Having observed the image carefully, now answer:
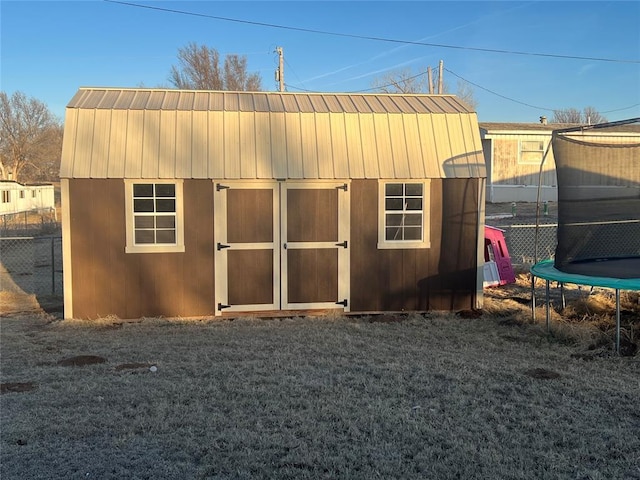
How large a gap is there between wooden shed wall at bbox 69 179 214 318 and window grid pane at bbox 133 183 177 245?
19 cm

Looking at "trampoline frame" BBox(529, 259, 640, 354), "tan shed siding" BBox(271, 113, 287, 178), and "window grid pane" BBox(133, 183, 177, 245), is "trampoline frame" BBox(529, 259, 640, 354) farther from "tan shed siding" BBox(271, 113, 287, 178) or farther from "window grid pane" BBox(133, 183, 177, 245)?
"window grid pane" BBox(133, 183, 177, 245)

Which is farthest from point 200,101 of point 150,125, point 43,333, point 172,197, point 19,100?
point 19,100

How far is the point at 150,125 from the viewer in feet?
27.7

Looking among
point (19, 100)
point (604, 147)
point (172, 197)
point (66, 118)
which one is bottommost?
point (172, 197)

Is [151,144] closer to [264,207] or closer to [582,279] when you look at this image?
[264,207]

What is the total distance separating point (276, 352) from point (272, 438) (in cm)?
248

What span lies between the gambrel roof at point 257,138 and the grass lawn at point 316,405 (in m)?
2.45

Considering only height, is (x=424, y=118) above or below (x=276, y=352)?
above

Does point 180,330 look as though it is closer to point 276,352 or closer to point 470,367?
point 276,352

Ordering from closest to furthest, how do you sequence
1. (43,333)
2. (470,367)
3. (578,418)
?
(578,418)
(470,367)
(43,333)

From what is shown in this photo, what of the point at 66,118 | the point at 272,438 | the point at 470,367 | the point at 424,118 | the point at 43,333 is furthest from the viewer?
the point at 424,118

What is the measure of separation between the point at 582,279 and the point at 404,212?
9.21ft

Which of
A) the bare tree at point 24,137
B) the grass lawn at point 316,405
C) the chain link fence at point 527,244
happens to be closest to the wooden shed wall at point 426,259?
the grass lawn at point 316,405

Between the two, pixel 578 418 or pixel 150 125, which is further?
pixel 150 125
